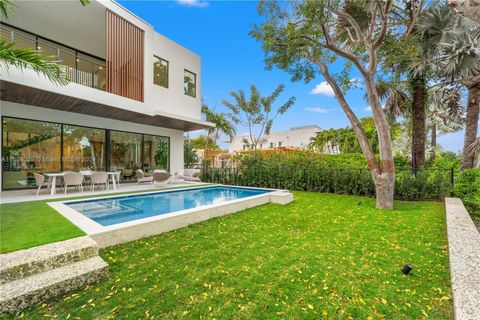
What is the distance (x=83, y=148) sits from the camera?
11.0m

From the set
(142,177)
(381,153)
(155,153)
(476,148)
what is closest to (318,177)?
(381,153)

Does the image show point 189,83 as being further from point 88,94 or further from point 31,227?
point 31,227

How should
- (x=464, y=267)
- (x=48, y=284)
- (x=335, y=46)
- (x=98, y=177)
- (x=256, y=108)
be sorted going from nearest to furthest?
1. (x=48, y=284)
2. (x=464, y=267)
3. (x=335, y=46)
4. (x=98, y=177)
5. (x=256, y=108)

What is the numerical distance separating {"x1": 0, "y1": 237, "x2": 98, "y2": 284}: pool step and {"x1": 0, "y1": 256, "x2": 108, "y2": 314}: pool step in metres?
0.07

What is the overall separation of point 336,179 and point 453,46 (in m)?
6.61

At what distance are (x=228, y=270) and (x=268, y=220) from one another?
2951mm

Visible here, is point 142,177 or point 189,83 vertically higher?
point 189,83

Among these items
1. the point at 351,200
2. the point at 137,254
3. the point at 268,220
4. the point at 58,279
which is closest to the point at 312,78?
the point at 351,200

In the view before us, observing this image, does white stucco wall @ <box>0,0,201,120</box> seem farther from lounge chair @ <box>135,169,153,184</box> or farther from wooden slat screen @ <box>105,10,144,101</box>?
lounge chair @ <box>135,169,153,184</box>

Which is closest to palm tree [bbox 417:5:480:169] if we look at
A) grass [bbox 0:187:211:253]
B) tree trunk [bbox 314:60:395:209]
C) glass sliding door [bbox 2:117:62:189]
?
tree trunk [bbox 314:60:395:209]

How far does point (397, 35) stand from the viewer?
877cm

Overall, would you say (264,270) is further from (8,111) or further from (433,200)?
(8,111)

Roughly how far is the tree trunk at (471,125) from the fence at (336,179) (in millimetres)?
1795

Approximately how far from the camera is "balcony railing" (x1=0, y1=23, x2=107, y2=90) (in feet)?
30.8
